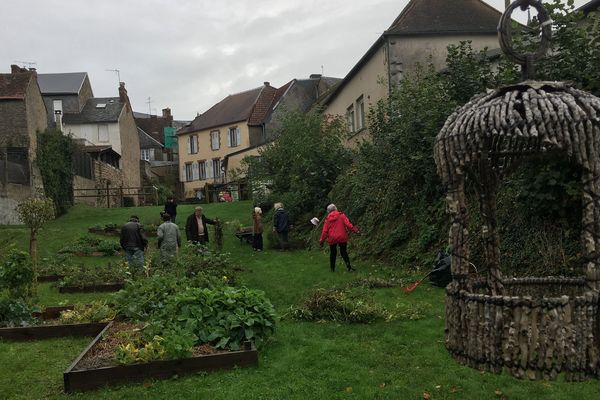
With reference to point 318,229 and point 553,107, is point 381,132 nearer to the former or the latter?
point 318,229

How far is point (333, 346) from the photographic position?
6.89m

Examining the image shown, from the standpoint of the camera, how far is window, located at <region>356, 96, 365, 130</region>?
26188 millimetres

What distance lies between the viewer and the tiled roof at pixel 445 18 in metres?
21.9

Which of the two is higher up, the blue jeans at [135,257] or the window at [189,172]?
the window at [189,172]

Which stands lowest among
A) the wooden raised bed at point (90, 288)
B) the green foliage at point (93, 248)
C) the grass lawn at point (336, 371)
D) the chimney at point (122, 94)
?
the grass lawn at point (336, 371)

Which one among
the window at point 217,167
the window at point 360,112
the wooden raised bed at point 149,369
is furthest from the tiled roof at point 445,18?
the window at point 217,167

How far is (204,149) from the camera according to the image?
55.3m

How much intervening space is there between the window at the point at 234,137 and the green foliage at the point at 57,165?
21.5 metres

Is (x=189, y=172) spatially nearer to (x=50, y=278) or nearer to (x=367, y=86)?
(x=367, y=86)

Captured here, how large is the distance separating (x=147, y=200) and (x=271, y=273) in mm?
33717

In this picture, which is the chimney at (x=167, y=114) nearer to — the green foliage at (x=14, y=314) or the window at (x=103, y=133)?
the window at (x=103, y=133)

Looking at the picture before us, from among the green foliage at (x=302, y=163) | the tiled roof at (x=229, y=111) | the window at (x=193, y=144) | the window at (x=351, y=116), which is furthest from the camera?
the window at (x=193, y=144)

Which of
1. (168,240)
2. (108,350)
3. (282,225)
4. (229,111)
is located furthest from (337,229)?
(229,111)

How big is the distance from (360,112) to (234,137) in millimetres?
26695
